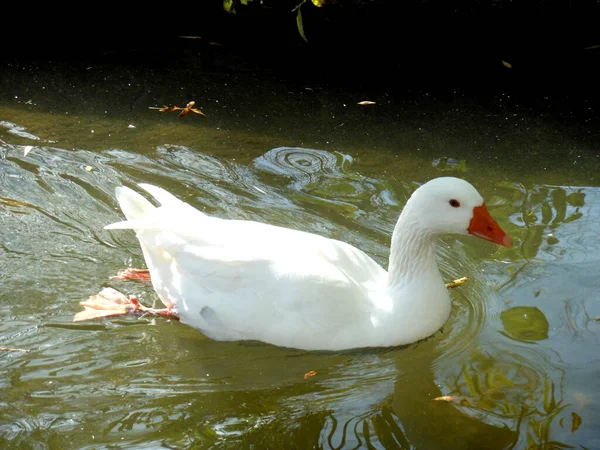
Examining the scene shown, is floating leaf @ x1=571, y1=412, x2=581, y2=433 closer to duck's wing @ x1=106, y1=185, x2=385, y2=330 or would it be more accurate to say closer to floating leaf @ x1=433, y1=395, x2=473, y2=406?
floating leaf @ x1=433, y1=395, x2=473, y2=406

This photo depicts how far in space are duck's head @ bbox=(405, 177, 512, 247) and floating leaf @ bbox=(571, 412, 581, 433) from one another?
37.9 inches

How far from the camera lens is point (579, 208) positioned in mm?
5645

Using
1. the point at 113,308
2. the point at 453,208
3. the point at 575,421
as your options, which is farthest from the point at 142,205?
the point at 575,421

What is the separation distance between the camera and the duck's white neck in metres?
4.07

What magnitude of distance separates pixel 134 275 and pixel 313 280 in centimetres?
141

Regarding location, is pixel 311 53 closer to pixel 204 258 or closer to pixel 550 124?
pixel 550 124

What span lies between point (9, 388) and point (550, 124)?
18.1 ft

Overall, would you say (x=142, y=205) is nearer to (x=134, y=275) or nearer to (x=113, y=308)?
(x=134, y=275)

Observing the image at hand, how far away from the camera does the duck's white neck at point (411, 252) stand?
4074mm

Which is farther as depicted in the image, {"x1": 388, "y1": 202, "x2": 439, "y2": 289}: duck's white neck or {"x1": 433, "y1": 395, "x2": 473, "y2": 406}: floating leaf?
{"x1": 388, "y1": 202, "x2": 439, "y2": 289}: duck's white neck

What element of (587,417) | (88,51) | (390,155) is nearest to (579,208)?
(390,155)

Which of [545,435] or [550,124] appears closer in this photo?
[545,435]

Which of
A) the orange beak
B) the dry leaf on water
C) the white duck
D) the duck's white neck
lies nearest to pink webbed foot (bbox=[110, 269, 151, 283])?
the white duck

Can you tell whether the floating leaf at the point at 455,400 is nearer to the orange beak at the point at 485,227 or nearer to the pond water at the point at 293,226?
the pond water at the point at 293,226
